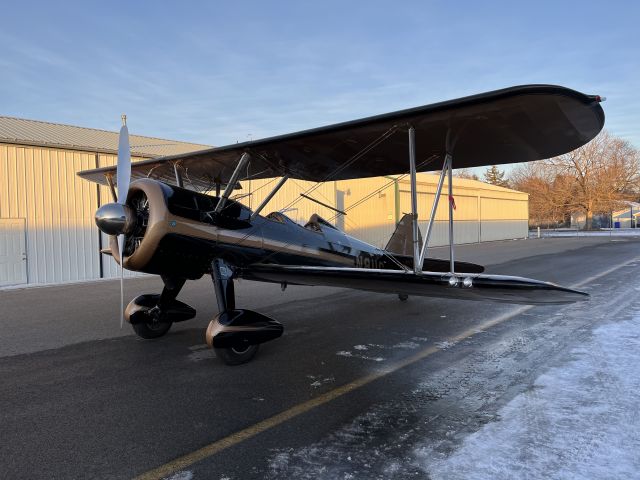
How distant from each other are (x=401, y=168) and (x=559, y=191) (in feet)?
193

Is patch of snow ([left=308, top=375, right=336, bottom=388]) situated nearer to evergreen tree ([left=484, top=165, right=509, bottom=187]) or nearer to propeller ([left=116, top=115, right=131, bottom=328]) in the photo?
propeller ([left=116, top=115, right=131, bottom=328])

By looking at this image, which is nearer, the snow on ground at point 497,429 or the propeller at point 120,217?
the snow on ground at point 497,429

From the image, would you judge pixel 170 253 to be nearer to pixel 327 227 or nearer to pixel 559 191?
pixel 327 227

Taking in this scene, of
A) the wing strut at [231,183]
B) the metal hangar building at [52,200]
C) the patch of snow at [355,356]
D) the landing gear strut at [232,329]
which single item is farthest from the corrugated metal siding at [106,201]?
the patch of snow at [355,356]

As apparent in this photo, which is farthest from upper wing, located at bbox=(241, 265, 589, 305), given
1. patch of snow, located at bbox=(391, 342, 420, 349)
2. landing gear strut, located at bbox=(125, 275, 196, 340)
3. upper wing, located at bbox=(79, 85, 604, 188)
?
landing gear strut, located at bbox=(125, 275, 196, 340)

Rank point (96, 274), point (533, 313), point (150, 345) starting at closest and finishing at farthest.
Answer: point (150, 345) → point (533, 313) → point (96, 274)

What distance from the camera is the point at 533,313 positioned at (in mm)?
7980

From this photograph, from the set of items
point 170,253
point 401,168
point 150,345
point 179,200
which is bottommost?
point 150,345

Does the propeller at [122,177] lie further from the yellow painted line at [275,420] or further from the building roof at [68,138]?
the building roof at [68,138]

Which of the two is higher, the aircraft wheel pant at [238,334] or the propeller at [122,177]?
the propeller at [122,177]

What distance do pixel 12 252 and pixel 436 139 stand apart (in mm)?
13279

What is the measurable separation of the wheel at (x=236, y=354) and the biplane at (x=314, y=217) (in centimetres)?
1

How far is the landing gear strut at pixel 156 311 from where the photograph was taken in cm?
643

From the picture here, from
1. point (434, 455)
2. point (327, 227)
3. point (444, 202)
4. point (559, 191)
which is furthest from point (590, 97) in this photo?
point (559, 191)
